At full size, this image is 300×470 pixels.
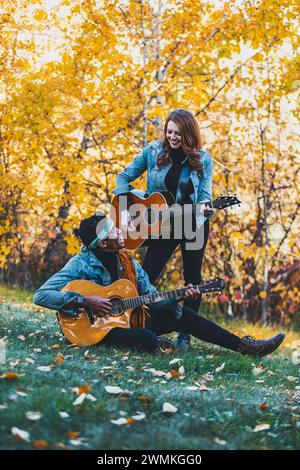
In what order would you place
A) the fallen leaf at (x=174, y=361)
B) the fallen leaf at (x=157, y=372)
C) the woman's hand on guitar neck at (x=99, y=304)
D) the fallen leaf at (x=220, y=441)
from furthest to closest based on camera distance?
the woman's hand on guitar neck at (x=99, y=304) < the fallen leaf at (x=174, y=361) < the fallen leaf at (x=157, y=372) < the fallen leaf at (x=220, y=441)

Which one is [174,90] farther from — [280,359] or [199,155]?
[280,359]

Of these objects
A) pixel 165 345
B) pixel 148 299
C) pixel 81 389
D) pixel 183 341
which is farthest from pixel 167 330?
pixel 81 389

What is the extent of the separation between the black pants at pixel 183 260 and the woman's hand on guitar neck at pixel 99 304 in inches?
25.0

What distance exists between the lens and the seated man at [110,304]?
4262 millimetres

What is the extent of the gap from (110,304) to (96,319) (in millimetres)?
148

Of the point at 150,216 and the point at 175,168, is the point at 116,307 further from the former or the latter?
the point at 175,168

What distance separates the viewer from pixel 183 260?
4.82 metres

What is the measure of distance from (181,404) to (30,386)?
2.47 feet

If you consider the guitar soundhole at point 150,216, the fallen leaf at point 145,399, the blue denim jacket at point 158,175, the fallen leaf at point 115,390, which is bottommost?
the fallen leaf at point 145,399

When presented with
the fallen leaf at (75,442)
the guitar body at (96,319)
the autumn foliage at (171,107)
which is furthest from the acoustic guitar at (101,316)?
the autumn foliage at (171,107)

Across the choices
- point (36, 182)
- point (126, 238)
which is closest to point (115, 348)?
point (126, 238)

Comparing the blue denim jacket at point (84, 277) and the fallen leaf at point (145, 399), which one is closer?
the fallen leaf at point (145, 399)

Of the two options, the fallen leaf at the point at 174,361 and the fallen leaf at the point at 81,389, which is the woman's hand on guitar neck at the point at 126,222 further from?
the fallen leaf at the point at 81,389

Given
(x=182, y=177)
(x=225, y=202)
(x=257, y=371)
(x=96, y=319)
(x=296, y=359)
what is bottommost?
(x=296, y=359)
